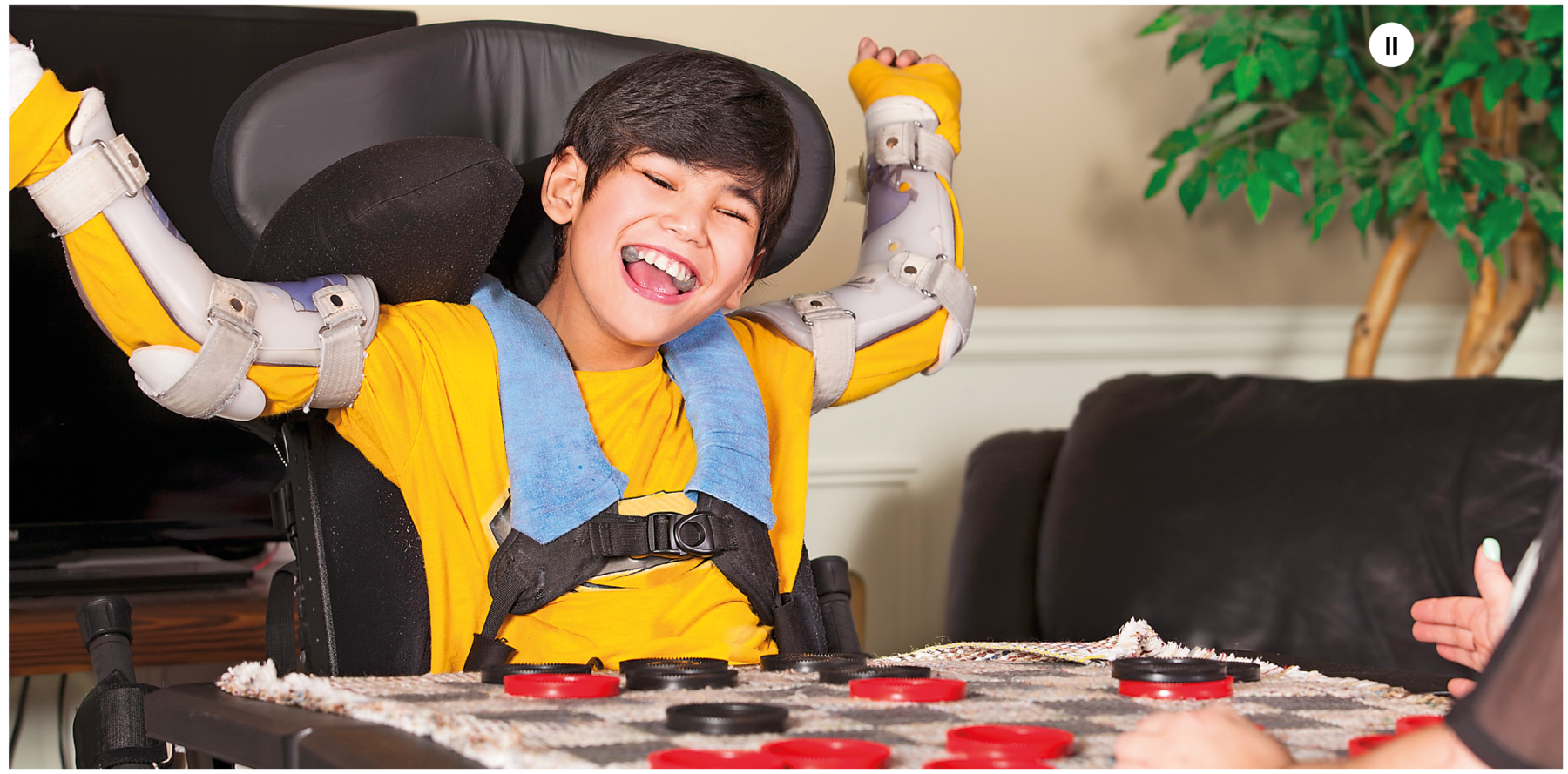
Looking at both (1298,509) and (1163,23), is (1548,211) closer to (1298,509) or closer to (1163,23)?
(1163,23)

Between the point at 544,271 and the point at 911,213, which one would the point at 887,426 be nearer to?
the point at 911,213

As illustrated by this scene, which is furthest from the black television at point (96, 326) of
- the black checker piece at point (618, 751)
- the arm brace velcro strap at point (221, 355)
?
the black checker piece at point (618, 751)

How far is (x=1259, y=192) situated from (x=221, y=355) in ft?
4.71

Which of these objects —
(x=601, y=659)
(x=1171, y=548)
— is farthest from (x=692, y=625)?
(x=1171, y=548)

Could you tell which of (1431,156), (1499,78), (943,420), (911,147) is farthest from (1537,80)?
(911,147)

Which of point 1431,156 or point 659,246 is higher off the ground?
point 1431,156

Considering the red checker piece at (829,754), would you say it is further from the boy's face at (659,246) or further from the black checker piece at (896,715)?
the boy's face at (659,246)

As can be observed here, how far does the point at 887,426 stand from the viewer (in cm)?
206

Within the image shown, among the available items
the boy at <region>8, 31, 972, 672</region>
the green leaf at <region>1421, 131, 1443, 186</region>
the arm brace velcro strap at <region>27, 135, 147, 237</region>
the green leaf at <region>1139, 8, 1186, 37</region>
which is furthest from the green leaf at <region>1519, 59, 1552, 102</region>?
the arm brace velcro strap at <region>27, 135, 147, 237</region>

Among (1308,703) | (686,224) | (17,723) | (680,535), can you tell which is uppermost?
(686,224)

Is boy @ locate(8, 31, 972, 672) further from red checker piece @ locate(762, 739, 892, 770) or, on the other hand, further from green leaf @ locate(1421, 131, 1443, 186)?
green leaf @ locate(1421, 131, 1443, 186)

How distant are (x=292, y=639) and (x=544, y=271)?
37 centimetres

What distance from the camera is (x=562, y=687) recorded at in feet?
2.24

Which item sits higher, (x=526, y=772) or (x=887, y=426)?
(x=887, y=426)
